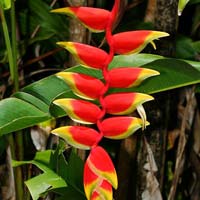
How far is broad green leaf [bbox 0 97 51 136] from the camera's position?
2.66ft

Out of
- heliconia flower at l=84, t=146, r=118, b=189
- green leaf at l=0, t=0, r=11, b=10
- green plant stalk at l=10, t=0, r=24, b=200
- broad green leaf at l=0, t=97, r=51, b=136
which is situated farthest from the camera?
green plant stalk at l=10, t=0, r=24, b=200

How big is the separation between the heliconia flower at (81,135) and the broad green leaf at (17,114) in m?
0.16

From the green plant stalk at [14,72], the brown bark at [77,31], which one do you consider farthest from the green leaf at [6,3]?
the brown bark at [77,31]

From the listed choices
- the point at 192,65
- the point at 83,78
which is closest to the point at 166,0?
the point at 192,65

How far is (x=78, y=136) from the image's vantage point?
2.14 ft

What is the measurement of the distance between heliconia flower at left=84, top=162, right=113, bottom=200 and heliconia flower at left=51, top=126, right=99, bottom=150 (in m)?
0.02

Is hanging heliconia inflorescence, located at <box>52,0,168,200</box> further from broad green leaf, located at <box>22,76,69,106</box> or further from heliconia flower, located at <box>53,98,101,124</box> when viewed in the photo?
broad green leaf, located at <box>22,76,69,106</box>

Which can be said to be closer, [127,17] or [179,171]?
[179,171]

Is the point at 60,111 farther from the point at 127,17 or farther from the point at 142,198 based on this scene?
the point at 127,17

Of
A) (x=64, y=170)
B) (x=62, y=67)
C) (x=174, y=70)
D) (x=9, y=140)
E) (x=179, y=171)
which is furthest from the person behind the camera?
(x=62, y=67)

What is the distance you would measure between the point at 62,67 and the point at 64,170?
44 cm

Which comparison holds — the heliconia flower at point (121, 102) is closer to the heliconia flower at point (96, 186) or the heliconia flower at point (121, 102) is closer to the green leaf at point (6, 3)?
the heliconia flower at point (96, 186)

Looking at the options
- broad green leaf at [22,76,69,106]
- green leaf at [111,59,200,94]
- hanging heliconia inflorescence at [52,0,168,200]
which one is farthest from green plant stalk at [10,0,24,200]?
hanging heliconia inflorescence at [52,0,168,200]

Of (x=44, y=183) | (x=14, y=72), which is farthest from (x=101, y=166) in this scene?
(x=14, y=72)
